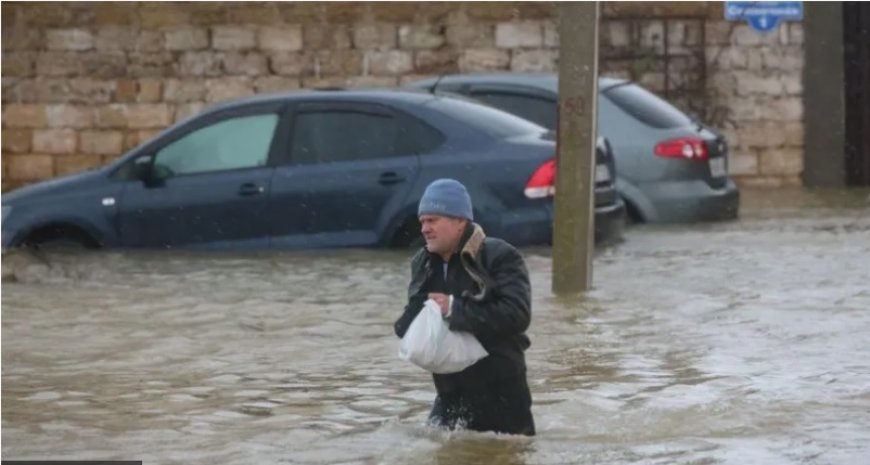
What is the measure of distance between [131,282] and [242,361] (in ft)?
13.9

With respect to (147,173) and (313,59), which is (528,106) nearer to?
(147,173)

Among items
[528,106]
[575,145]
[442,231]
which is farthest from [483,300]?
[528,106]

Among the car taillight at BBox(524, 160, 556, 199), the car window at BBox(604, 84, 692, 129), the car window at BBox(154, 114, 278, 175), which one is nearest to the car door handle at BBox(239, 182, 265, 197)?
the car window at BBox(154, 114, 278, 175)

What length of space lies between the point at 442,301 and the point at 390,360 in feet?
10.7

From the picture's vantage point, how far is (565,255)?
1418 cm

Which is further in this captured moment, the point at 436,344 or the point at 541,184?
the point at 541,184

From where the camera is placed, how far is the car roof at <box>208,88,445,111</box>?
671 inches

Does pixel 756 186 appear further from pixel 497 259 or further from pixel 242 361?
pixel 497 259

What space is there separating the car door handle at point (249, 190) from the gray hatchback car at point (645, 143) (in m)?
2.84

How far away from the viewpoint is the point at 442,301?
840cm

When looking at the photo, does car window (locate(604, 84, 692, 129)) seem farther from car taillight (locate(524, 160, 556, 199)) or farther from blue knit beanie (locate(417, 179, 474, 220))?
blue knit beanie (locate(417, 179, 474, 220))

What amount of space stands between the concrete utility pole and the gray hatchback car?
4762 mm

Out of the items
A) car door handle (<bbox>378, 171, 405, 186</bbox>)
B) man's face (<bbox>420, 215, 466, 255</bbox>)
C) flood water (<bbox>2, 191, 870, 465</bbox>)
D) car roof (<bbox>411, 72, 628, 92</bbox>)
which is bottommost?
flood water (<bbox>2, 191, 870, 465</bbox>)

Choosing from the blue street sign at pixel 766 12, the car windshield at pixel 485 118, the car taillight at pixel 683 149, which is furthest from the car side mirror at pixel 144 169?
the blue street sign at pixel 766 12
